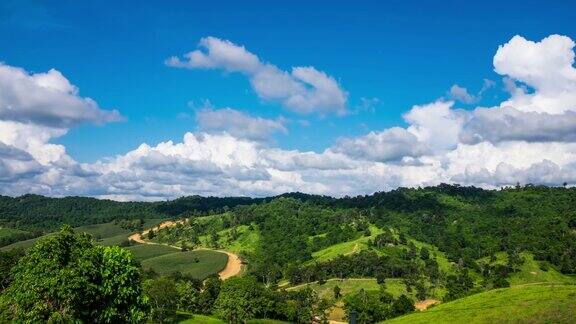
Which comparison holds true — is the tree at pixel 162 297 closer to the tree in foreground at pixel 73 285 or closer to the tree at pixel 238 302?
the tree at pixel 238 302

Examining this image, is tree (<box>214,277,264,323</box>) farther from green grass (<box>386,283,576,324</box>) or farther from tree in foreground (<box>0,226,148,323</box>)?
tree in foreground (<box>0,226,148,323</box>)

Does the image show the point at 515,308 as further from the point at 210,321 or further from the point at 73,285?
the point at 210,321

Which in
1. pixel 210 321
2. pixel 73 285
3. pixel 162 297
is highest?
pixel 73 285

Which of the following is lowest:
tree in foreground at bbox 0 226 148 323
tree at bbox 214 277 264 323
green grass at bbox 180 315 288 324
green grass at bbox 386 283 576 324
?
green grass at bbox 180 315 288 324

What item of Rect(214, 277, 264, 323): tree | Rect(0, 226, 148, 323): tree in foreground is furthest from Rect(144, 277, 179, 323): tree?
Rect(0, 226, 148, 323): tree in foreground

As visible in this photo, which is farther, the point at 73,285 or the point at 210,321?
the point at 210,321

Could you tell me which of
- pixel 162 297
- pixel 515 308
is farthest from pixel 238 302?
pixel 515 308
